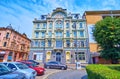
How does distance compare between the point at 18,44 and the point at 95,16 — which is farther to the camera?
the point at 18,44

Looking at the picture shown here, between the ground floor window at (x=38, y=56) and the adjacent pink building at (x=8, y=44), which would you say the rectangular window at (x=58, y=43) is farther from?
the adjacent pink building at (x=8, y=44)

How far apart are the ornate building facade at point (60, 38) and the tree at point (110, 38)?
1081 cm

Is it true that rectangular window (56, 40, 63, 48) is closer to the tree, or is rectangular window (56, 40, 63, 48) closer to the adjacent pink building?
the tree

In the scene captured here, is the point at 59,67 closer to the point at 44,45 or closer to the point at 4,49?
the point at 44,45

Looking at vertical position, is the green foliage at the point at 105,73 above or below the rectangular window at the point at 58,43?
below

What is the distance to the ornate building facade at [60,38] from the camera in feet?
110

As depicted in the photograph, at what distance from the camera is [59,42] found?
3491 cm

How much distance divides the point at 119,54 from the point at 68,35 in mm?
16965

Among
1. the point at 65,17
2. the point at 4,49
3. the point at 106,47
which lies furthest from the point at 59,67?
the point at 4,49

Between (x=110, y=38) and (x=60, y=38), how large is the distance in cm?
1679

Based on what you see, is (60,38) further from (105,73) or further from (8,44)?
(105,73)

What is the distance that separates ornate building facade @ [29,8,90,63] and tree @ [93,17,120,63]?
1081 centimetres

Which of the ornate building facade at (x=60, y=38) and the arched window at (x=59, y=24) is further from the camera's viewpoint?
the arched window at (x=59, y=24)

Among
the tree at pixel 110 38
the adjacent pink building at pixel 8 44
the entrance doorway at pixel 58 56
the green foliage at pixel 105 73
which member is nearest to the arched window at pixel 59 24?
the entrance doorway at pixel 58 56
